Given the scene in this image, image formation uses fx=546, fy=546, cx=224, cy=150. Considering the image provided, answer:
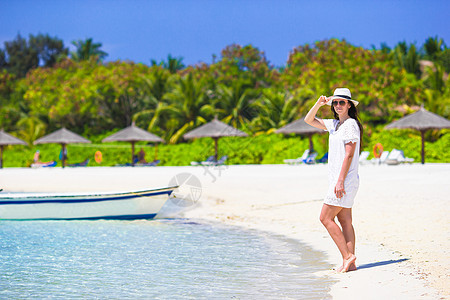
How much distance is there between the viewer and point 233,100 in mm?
34562

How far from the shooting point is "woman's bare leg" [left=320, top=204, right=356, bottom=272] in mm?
5191

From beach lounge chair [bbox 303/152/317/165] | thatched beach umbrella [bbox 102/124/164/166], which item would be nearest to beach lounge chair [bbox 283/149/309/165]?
beach lounge chair [bbox 303/152/317/165]

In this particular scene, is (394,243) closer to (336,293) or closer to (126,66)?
(336,293)

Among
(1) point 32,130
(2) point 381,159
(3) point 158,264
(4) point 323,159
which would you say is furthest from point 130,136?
(3) point 158,264

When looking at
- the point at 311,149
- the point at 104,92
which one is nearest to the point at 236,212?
the point at 311,149

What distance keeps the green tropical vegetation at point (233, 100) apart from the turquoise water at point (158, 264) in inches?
697

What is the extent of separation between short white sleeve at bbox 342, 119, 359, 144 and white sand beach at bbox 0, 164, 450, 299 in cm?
137

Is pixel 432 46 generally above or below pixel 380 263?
above

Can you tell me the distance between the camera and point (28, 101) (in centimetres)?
4331

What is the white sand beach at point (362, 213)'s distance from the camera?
17.4 ft

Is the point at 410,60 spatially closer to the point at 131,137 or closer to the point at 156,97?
the point at 156,97

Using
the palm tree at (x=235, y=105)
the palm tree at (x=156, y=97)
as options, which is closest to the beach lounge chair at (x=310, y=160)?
the palm tree at (x=235, y=105)

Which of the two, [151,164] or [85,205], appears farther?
[151,164]

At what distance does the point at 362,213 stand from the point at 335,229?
5.17 m
